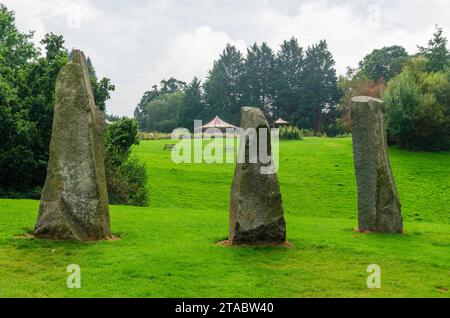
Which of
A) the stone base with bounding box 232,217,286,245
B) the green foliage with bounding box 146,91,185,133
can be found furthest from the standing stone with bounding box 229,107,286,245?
the green foliage with bounding box 146,91,185,133

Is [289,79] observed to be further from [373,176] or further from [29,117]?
[373,176]

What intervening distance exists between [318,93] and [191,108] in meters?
24.3

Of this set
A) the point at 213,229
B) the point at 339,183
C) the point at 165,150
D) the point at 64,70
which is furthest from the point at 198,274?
the point at 165,150

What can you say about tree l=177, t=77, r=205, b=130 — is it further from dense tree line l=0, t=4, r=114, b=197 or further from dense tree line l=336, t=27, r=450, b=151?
dense tree line l=0, t=4, r=114, b=197

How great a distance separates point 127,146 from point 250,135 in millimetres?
17597

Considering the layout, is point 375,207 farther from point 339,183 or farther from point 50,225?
point 339,183

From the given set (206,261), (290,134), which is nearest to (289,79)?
(290,134)

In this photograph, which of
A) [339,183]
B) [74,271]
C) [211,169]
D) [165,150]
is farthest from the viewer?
[165,150]

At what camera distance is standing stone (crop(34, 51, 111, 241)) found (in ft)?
41.0

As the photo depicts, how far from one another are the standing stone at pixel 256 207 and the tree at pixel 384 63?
8454 centimetres

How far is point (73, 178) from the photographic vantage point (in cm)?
1252

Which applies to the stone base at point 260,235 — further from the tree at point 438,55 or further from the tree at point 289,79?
the tree at point 289,79

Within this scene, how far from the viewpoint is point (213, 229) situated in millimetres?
15656
